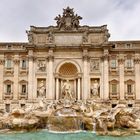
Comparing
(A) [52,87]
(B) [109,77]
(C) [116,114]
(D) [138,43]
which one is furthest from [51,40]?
(C) [116,114]

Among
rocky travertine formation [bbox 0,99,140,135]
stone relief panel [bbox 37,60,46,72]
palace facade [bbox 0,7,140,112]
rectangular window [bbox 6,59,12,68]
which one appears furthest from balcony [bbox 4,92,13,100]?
rocky travertine formation [bbox 0,99,140,135]

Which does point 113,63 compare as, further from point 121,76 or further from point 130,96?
point 130,96

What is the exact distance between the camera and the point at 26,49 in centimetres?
3606

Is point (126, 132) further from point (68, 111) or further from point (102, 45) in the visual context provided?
point (102, 45)

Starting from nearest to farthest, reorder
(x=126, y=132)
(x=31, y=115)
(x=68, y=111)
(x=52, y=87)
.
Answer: (x=126, y=132)
(x=31, y=115)
(x=68, y=111)
(x=52, y=87)

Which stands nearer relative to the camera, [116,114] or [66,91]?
[116,114]

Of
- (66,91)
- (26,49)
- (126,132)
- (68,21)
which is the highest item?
(68,21)

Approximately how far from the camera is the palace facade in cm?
3525

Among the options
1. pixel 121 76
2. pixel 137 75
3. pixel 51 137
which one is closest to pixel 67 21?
pixel 121 76

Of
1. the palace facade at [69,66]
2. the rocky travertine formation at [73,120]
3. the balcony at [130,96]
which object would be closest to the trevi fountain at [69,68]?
the palace facade at [69,66]

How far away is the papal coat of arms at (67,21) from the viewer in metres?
36.5

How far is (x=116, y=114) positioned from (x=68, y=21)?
1414cm

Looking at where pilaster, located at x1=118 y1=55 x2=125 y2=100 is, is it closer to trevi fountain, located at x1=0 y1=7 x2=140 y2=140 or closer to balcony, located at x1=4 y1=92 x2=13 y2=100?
trevi fountain, located at x1=0 y1=7 x2=140 y2=140

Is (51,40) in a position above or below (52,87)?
above
